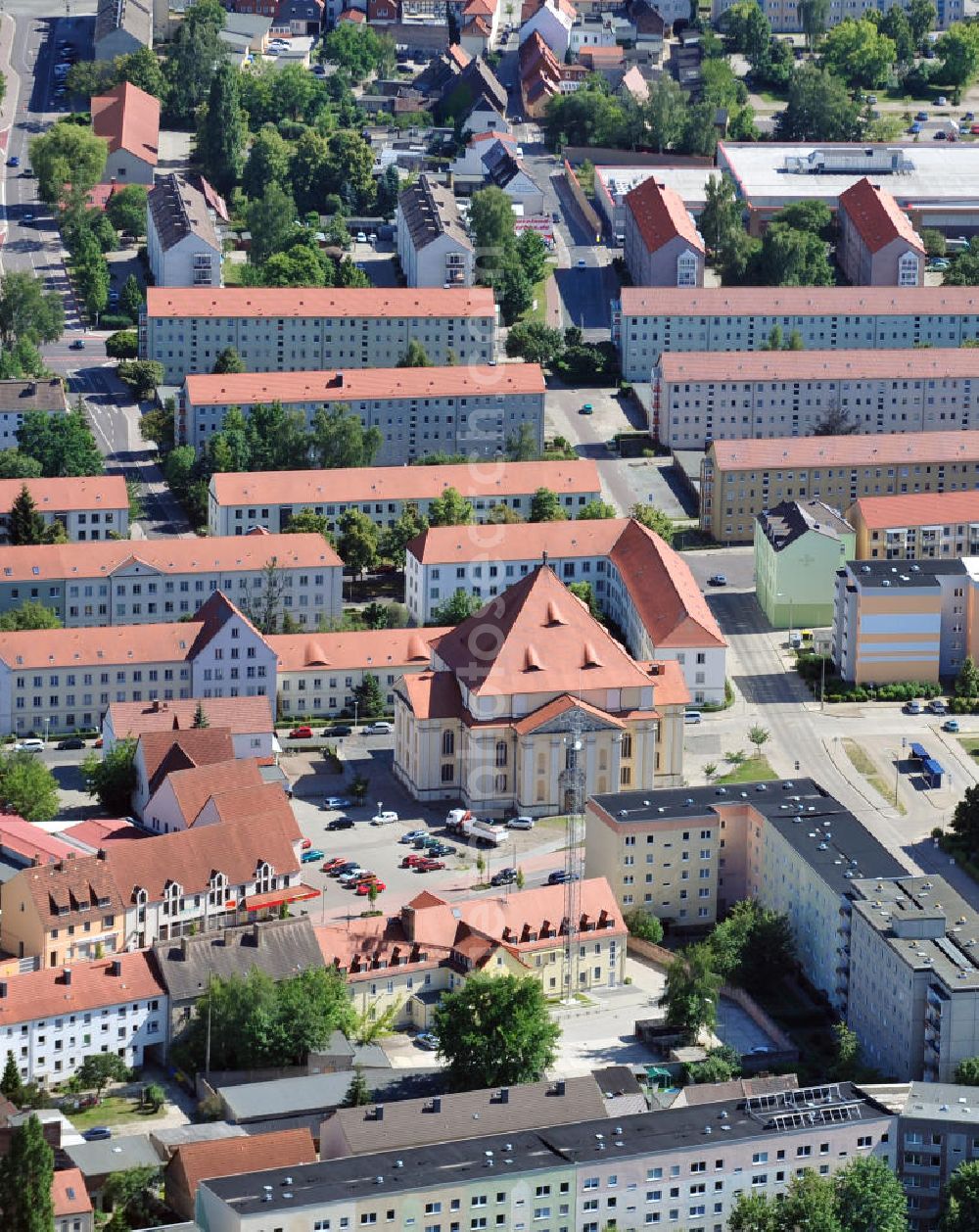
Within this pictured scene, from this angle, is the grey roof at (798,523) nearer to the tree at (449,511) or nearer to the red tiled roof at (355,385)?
the tree at (449,511)

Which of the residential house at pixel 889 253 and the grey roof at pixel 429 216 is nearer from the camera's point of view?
the grey roof at pixel 429 216

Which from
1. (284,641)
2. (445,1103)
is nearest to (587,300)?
(284,641)

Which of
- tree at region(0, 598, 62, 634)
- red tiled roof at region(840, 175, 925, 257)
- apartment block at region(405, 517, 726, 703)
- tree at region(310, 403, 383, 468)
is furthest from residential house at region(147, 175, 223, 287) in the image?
tree at region(0, 598, 62, 634)

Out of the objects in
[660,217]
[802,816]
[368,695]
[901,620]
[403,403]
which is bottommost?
[368,695]

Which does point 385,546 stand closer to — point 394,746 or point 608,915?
point 394,746

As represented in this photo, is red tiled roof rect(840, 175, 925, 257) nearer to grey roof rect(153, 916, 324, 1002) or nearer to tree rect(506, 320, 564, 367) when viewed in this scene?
tree rect(506, 320, 564, 367)

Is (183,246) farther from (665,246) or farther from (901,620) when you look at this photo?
(901,620)

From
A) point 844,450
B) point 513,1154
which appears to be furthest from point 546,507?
point 513,1154

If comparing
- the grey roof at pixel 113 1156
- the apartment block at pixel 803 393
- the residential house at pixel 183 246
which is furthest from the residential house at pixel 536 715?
the residential house at pixel 183 246
